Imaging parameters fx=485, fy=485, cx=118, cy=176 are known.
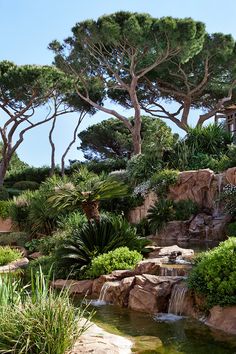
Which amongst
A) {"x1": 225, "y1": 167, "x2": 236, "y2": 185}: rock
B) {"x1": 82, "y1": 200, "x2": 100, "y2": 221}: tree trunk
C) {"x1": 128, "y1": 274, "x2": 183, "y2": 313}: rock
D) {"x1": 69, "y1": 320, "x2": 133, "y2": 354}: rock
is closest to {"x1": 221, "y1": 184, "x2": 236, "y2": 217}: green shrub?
{"x1": 225, "y1": 167, "x2": 236, "y2": 185}: rock

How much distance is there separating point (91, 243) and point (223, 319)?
4.55 m

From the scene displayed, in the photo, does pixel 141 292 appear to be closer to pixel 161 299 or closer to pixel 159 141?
pixel 161 299

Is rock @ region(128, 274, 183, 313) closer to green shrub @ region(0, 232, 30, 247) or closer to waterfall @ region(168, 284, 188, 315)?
waterfall @ region(168, 284, 188, 315)

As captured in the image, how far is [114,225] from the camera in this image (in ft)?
36.5

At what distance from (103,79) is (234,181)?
48.4 feet

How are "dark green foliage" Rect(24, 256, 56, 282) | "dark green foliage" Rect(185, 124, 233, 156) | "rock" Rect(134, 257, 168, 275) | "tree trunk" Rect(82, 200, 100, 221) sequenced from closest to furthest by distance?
"rock" Rect(134, 257, 168, 275), "tree trunk" Rect(82, 200, 100, 221), "dark green foliage" Rect(24, 256, 56, 282), "dark green foliage" Rect(185, 124, 233, 156)

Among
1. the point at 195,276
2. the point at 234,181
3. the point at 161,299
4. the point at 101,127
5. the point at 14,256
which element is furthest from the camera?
the point at 101,127

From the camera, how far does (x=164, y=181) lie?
1931 cm

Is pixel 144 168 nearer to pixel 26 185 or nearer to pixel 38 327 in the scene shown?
Answer: pixel 26 185

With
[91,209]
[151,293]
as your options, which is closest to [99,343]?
[151,293]

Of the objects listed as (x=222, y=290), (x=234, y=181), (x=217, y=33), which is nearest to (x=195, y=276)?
(x=222, y=290)

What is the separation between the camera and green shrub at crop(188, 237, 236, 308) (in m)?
6.96

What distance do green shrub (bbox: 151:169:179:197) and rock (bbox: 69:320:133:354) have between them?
43.6ft

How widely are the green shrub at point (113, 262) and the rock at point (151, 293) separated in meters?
1.49
